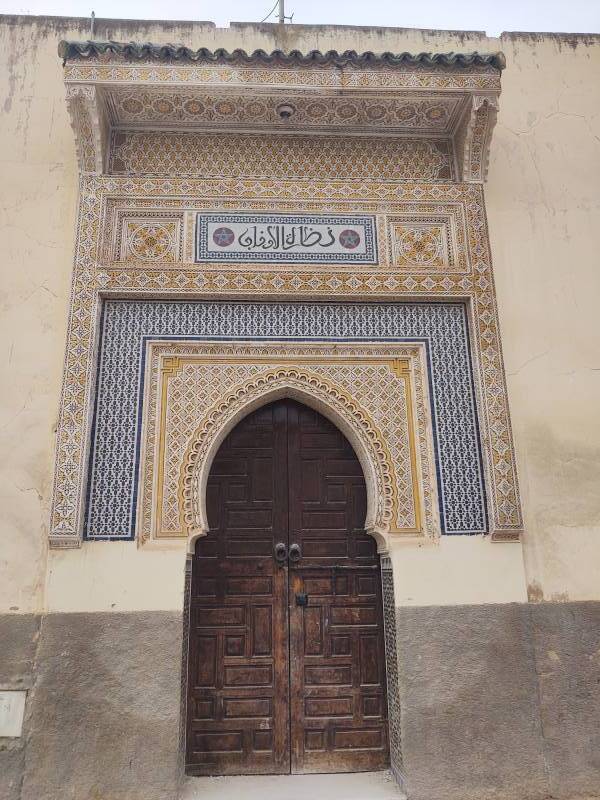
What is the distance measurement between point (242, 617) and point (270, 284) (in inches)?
84.5

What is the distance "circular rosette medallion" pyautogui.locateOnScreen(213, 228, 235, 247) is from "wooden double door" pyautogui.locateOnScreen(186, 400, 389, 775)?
115cm

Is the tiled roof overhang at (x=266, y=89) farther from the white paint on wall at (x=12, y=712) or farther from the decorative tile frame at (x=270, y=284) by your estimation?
the white paint on wall at (x=12, y=712)

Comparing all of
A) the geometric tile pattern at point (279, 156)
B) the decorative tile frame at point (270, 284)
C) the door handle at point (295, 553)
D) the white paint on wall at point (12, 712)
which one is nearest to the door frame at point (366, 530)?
the door handle at point (295, 553)

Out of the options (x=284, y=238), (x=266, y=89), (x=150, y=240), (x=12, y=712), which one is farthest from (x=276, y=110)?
(x=12, y=712)

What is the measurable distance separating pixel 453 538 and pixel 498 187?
2.56 meters

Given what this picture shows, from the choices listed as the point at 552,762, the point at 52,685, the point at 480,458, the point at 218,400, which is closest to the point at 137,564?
the point at 52,685

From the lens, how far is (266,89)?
4.43 m

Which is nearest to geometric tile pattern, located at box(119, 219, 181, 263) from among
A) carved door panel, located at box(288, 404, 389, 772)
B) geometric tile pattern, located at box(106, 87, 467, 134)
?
geometric tile pattern, located at box(106, 87, 467, 134)

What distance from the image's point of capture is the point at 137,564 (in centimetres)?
388

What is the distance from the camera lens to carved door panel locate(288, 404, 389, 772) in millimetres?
3988

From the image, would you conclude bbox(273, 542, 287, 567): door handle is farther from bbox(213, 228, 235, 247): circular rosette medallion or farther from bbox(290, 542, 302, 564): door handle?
bbox(213, 228, 235, 247): circular rosette medallion

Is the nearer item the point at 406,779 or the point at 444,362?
the point at 406,779

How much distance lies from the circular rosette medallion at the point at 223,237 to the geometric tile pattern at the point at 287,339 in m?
0.44

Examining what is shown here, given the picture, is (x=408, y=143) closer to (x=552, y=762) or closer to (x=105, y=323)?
(x=105, y=323)
